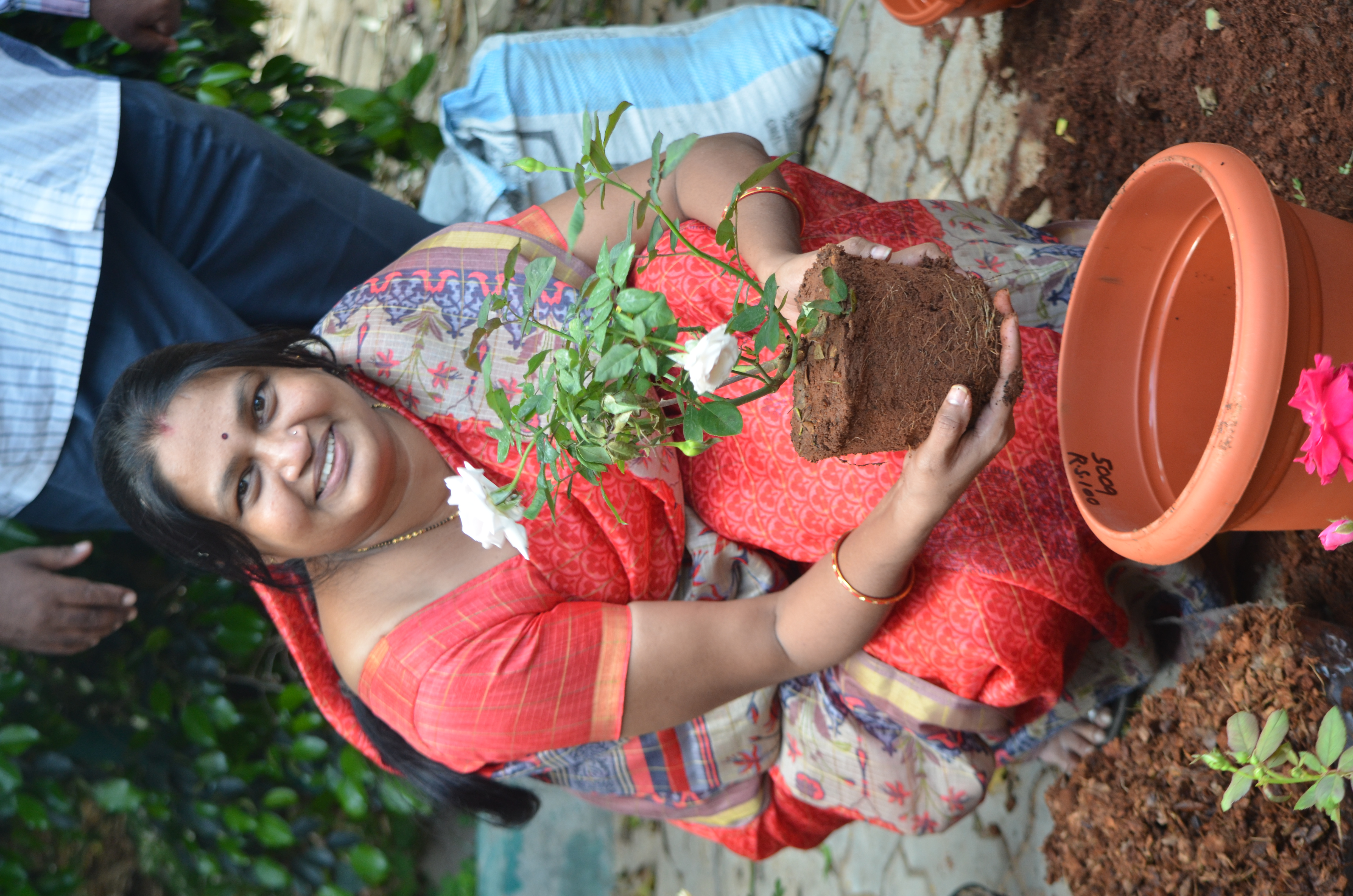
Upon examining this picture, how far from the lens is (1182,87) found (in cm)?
152

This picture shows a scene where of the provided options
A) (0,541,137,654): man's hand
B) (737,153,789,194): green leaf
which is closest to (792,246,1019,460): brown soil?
(737,153,789,194): green leaf

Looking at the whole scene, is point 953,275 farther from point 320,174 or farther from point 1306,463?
point 320,174

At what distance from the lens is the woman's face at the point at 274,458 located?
4.54 ft

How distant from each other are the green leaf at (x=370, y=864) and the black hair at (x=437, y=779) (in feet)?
5.54

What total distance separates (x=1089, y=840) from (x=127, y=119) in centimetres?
240

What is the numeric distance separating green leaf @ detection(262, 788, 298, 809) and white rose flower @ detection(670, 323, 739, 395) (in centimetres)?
272

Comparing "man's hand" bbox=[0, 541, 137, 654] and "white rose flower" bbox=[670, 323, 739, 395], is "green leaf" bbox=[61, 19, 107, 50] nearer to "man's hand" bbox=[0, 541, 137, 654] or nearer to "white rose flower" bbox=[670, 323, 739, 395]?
"man's hand" bbox=[0, 541, 137, 654]

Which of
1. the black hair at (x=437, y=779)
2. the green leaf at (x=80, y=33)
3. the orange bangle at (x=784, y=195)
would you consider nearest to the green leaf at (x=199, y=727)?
the black hair at (x=437, y=779)

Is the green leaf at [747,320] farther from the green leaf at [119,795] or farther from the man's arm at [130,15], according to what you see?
the green leaf at [119,795]

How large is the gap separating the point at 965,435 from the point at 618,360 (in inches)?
17.0

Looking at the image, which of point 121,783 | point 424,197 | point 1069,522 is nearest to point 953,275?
point 1069,522

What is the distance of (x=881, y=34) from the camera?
265 centimetres

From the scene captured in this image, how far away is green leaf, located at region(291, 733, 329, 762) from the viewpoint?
3014 millimetres

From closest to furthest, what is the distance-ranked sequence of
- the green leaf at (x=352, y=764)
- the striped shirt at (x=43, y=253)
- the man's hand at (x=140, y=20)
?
the striped shirt at (x=43, y=253) < the man's hand at (x=140, y=20) < the green leaf at (x=352, y=764)
